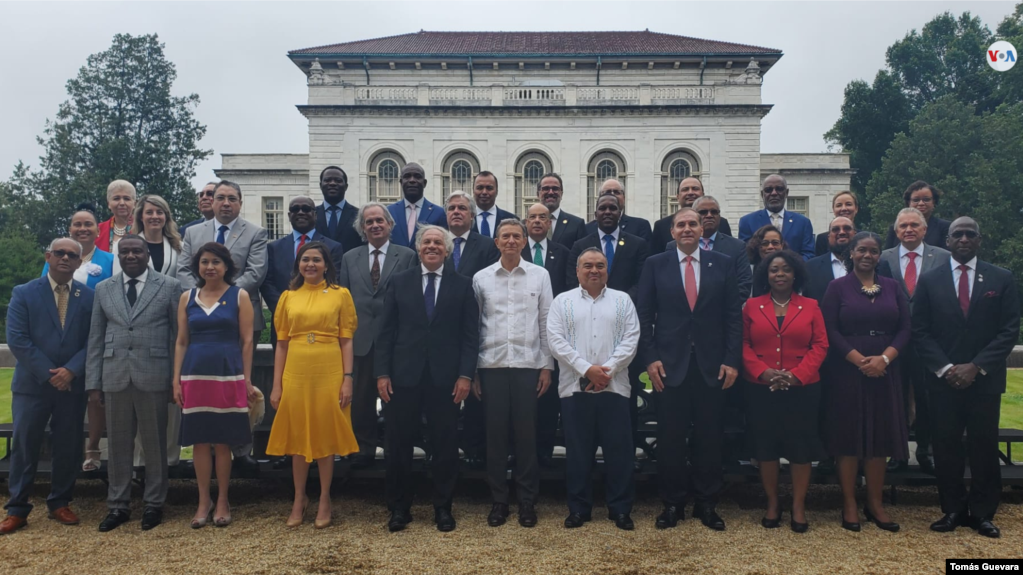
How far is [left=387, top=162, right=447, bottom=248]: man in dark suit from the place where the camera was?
7367 mm

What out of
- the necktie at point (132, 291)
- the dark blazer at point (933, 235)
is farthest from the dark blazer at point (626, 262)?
the necktie at point (132, 291)

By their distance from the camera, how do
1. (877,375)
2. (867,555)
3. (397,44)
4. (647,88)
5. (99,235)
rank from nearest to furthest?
(867,555)
(877,375)
(99,235)
(647,88)
(397,44)

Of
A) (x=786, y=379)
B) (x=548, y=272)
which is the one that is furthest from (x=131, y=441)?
(x=786, y=379)

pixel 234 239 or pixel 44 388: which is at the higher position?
pixel 234 239

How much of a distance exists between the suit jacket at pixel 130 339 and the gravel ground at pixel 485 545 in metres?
1.21

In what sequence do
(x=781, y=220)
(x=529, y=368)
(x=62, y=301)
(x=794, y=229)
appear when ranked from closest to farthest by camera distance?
(x=529, y=368)
(x=62, y=301)
(x=794, y=229)
(x=781, y=220)

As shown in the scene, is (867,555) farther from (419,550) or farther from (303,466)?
(303,466)

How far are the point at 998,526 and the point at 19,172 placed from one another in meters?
49.9

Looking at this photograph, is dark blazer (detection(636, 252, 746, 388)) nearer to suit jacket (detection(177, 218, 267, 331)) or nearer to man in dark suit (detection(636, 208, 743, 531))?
man in dark suit (detection(636, 208, 743, 531))

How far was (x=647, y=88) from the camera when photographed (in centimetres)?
3150

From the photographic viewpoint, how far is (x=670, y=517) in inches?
208

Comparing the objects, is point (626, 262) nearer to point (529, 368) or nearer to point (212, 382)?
point (529, 368)

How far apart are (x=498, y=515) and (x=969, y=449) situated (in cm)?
395

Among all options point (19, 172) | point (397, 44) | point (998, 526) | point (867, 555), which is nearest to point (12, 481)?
point (867, 555)
